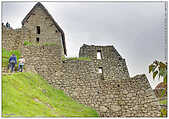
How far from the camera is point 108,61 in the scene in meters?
25.9

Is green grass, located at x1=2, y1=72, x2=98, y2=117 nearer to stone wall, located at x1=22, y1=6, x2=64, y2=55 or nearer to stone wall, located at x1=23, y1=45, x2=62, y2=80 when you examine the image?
stone wall, located at x1=23, y1=45, x2=62, y2=80

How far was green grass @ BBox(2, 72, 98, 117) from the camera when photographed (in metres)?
10.7

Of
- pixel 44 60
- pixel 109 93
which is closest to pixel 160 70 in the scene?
pixel 109 93

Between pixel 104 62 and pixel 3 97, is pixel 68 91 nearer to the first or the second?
pixel 3 97

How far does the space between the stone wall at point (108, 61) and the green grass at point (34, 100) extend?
8696mm

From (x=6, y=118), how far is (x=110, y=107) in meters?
9.18

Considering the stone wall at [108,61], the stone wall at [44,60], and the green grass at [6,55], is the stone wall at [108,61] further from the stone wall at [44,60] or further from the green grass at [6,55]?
the green grass at [6,55]

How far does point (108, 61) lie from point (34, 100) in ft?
46.3

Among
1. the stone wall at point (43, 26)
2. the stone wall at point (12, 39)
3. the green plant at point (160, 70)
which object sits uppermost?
the stone wall at point (43, 26)

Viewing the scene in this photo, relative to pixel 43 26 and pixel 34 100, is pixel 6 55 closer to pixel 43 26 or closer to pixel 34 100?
pixel 43 26

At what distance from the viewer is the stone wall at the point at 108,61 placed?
25141mm

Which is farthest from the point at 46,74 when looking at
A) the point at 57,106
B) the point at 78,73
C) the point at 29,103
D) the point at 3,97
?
the point at 3,97

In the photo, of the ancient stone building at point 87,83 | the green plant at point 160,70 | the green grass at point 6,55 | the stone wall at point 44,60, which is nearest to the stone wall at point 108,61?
the ancient stone building at point 87,83

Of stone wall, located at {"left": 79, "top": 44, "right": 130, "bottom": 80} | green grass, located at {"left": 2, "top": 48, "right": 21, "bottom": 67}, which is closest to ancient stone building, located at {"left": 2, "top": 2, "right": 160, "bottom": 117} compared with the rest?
green grass, located at {"left": 2, "top": 48, "right": 21, "bottom": 67}
